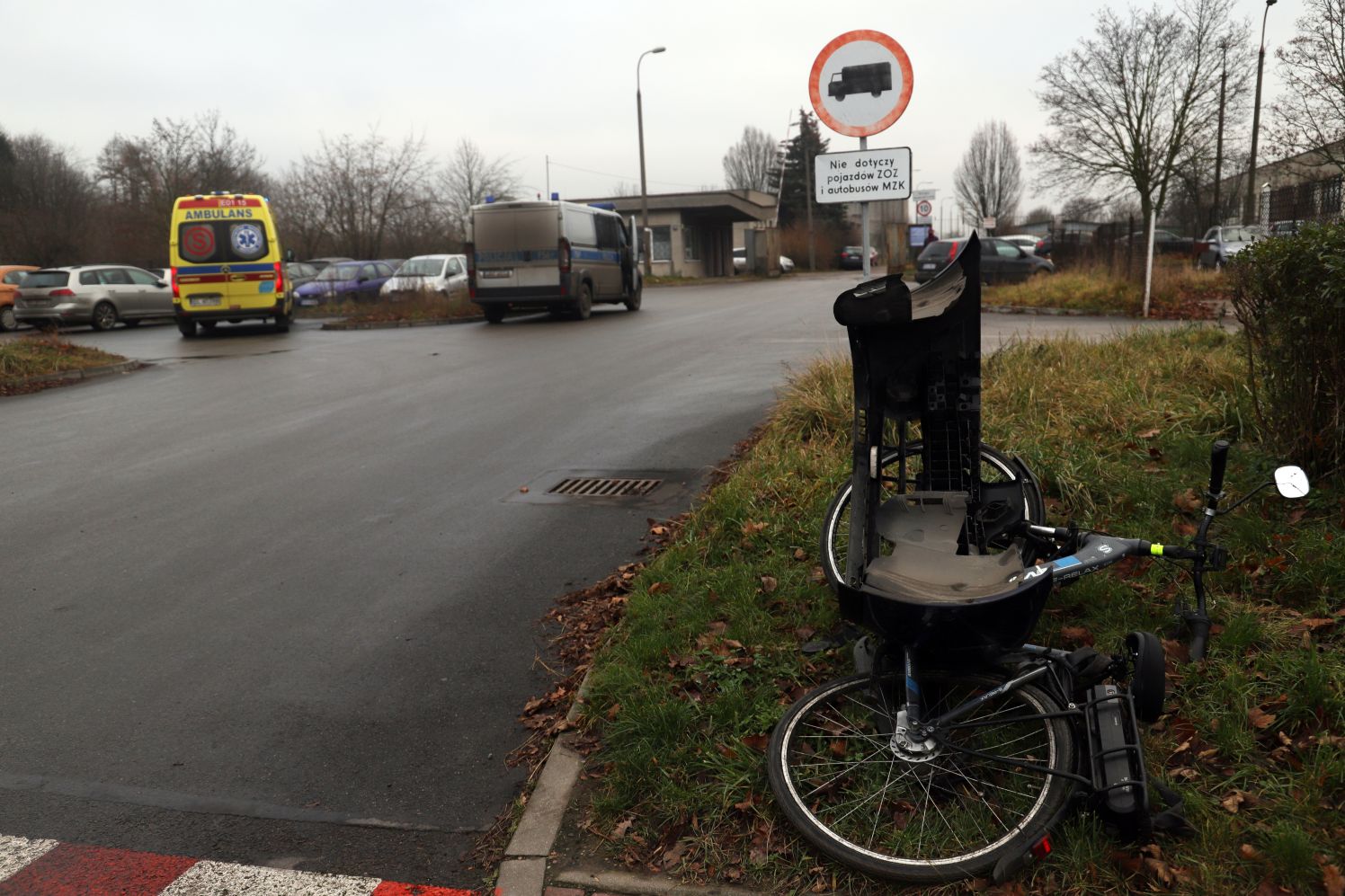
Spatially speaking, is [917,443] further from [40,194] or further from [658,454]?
[40,194]

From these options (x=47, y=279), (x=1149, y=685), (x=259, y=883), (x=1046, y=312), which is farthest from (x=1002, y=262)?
(x=259, y=883)

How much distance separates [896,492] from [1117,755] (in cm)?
152

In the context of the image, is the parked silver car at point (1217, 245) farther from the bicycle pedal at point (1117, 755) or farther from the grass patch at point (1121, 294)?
the bicycle pedal at point (1117, 755)

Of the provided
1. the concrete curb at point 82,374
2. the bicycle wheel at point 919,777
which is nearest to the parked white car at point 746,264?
the concrete curb at point 82,374

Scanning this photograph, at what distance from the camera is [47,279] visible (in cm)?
2391

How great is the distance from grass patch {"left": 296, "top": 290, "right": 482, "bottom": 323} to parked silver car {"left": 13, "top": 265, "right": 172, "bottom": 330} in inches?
184

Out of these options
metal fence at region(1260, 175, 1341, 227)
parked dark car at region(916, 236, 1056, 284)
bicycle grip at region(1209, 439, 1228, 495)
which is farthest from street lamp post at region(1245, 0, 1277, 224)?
bicycle grip at region(1209, 439, 1228, 495)

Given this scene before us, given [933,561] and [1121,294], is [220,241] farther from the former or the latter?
[933,561]

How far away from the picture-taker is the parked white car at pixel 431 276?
2583 centimetres

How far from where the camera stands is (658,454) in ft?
27.0

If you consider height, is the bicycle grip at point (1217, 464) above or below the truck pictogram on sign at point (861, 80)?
below

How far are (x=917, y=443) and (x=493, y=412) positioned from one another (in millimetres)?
6847

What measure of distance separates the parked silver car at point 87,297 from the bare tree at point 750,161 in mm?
76437

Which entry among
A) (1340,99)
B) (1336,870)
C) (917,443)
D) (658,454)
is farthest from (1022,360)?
(1340,99)
